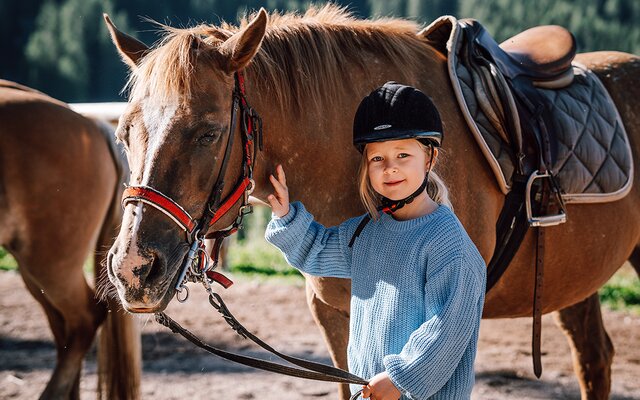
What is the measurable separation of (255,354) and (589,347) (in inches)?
92.3

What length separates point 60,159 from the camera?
11.3 ft

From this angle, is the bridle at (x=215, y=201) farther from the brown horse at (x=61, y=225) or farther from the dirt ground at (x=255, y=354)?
the dirt ground at (x=255, y=354)

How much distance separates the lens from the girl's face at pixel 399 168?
1.62 metres

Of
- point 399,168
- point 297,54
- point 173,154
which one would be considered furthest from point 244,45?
point 399,168

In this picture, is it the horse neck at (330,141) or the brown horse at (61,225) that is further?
the brown horse at (61,225)

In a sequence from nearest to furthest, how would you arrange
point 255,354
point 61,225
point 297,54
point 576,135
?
point 297,54 < point 576,135 < point 61,225 < point 255,354

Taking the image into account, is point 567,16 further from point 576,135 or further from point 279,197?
point 279,197

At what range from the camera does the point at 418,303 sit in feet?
5.20

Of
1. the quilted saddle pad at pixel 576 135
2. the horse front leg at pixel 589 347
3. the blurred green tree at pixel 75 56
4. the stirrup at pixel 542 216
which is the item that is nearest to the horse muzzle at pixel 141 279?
the quilted saddle pad at pixel 576 135

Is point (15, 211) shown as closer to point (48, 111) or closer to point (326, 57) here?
point (48, 111)

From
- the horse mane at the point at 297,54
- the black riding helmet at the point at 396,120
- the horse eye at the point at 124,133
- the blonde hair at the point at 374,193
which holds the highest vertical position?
the horse mane at the point at 297,54

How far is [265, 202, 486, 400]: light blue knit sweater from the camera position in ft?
4.86

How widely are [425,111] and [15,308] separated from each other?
17.3 feet

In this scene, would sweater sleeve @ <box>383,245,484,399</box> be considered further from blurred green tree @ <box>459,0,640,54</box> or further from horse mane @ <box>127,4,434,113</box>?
blurred green tree @ <box>459,0,640,54</box>
